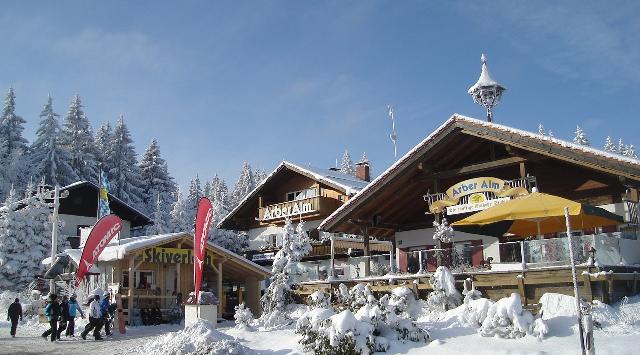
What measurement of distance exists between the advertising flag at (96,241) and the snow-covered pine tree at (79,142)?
39708 millimetres

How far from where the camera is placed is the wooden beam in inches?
780

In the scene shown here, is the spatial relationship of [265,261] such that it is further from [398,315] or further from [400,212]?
[398,315]

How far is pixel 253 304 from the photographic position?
28844mm

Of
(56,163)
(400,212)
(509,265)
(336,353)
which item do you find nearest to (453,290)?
(509,265)

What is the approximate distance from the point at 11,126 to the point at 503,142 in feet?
183

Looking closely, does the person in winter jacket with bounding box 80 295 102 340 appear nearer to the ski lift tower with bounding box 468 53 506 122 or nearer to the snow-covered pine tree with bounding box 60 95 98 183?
the ski lift tower with bounding box 468 53 506 122

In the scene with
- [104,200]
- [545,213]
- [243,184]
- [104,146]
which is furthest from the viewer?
[243,184]

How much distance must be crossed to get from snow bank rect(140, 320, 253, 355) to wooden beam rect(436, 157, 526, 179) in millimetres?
10941

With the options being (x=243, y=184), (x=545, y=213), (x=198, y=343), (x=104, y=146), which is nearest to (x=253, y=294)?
(x=198, y=343)

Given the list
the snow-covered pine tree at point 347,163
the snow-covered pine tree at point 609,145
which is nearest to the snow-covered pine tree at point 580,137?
the snow-covered pine tree at point 609,145

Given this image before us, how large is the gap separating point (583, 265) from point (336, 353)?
7211 mm

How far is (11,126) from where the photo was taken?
A: 2383 inches

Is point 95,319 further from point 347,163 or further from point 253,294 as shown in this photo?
point 347,163

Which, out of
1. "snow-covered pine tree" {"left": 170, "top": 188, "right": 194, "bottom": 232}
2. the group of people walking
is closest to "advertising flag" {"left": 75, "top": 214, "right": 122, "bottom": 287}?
the group of people walking
